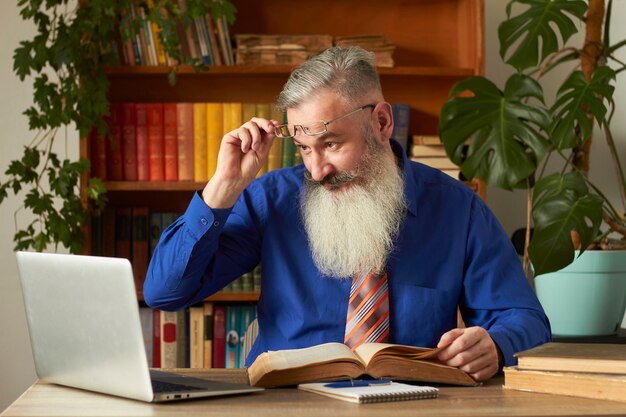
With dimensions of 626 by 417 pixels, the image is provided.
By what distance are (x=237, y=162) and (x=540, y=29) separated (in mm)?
1521

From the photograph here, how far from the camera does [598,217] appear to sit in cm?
298

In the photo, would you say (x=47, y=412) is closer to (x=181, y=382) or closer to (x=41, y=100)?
(x=181, y=382)

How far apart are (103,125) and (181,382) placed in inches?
75.6

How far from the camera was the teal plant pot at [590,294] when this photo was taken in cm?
312

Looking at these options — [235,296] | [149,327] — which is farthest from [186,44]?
[149,327]

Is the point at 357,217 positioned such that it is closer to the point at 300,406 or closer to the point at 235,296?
the point at 300,406

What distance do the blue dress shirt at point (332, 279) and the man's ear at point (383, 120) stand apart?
10 cm

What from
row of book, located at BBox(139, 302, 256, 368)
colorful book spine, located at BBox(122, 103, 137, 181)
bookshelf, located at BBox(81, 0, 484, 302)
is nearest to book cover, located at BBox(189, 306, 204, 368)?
row of book, located at BBox(139, 302, 256, 368)

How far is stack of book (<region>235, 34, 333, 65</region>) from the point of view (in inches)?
143

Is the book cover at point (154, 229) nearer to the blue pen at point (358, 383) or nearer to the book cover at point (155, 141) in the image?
the book cover at point (155, 141)

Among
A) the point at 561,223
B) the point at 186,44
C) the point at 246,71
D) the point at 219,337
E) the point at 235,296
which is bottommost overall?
the point at 219,337

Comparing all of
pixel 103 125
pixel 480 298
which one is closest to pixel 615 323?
pixel 480 298

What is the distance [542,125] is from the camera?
3266 mm

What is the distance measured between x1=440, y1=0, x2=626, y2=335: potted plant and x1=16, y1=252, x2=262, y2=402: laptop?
1.71 metres
